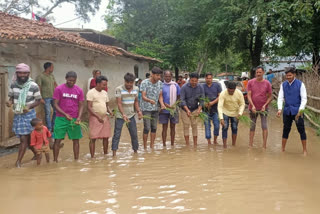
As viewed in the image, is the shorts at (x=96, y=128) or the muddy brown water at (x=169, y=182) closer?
the muddy brown water at (x=169, y=182)

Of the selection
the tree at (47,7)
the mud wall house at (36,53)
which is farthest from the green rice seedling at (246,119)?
the tree at (47,7)

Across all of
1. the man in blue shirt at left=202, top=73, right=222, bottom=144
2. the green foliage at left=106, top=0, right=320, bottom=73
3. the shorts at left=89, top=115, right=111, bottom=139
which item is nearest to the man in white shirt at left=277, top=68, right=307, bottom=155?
the man in blue shirt at left=202, top=73, right=222, bottom=144

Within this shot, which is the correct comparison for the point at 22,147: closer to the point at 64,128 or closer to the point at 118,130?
the point at 64,128

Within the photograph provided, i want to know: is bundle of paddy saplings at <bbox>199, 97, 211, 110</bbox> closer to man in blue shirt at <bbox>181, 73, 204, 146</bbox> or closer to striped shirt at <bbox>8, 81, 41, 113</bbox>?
man in blue shirt at <bbox>181, 73, 204, 146</bbox>

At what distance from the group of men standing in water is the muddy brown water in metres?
0.49

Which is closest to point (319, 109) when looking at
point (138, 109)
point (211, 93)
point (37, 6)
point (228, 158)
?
point (211, 93)

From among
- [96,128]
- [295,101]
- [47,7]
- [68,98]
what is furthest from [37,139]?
[47,7]

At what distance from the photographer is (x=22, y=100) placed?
498cm

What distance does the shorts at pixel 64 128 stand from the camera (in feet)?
17.5

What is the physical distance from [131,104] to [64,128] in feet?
4.25

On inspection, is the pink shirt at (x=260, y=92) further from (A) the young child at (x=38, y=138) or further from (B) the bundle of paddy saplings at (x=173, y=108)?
(A) the young child at (x=38, y=138)

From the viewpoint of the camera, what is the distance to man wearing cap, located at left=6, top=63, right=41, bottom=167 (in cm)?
498

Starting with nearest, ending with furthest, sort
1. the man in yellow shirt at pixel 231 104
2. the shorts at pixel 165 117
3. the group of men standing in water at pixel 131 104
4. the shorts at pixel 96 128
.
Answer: the group of men standing in water at pixel 131 104 < the shorts at pixel 96 128 < the man in yellow shirt at pixel 231 104 < the shorts at pixel 165 117

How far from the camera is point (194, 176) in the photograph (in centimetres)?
447
